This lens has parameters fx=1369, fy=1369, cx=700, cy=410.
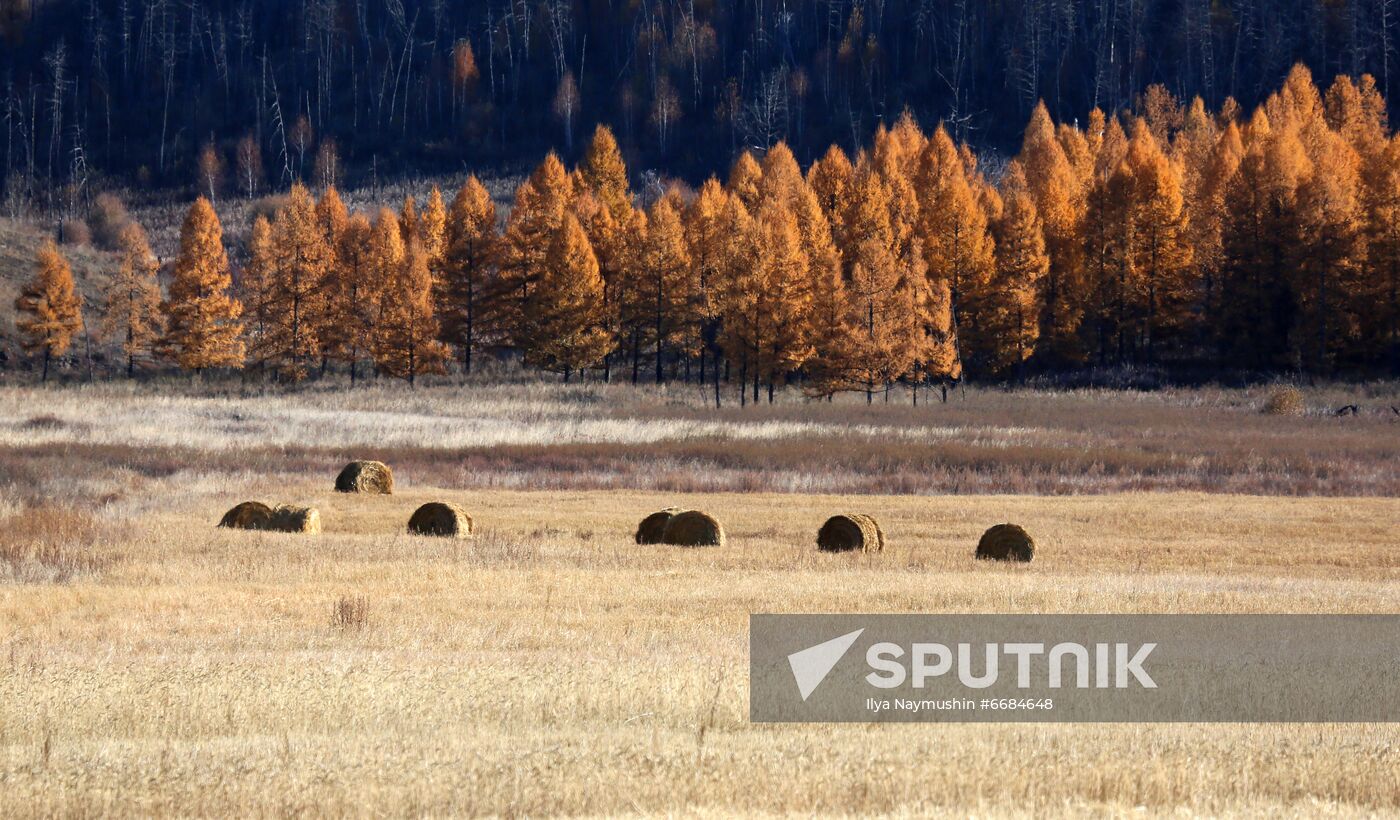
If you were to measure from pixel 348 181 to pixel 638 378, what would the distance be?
199 feet

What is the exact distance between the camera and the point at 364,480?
31750mm

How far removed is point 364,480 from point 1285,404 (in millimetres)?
41587

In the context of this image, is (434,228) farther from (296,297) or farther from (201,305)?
(201,305)

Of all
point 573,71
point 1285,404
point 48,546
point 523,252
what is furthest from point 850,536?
point 573,71

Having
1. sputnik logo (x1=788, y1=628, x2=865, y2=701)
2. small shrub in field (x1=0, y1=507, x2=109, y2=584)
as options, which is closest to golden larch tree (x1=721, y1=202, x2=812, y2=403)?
small shrub in field (x1=0, y1=507, x2=109, y2=584)

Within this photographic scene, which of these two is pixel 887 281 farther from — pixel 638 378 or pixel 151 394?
pixel 151 394

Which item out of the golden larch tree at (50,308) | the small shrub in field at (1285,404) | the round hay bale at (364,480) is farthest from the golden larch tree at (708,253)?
the round hay bale at (364,480)

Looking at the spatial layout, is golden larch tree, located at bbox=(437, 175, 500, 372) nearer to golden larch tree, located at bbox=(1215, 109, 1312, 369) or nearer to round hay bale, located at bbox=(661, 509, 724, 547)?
golden larch tree, located at bbox=(1215, 109, 1312, 369)

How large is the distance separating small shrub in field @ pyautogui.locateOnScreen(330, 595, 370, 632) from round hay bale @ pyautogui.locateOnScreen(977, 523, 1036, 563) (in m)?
10.9

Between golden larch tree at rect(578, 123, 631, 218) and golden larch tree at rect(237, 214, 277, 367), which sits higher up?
golden larch tree at rect(578, 123, 631, 218)

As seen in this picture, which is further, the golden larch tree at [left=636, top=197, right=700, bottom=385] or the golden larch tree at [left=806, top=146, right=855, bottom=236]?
the golden larch tree at [left=806, top=146, right=855, bottom=236]

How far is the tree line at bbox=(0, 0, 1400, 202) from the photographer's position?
130 metres

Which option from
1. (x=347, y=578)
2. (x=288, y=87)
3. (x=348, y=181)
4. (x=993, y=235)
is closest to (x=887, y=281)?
(x=993, y=235)

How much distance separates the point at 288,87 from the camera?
14862 cm
